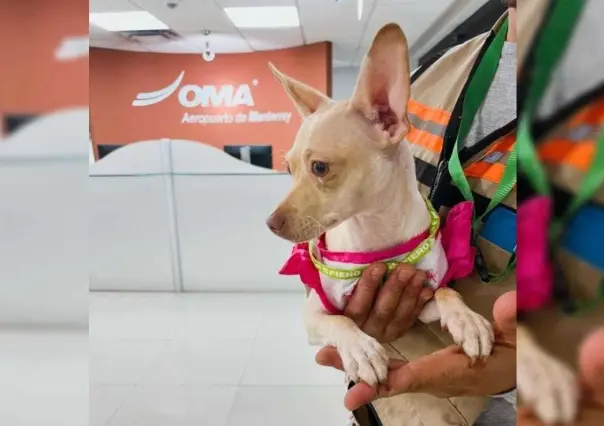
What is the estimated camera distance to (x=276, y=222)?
0.62 m

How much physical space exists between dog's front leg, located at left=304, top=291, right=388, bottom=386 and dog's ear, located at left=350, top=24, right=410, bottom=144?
0.20 m

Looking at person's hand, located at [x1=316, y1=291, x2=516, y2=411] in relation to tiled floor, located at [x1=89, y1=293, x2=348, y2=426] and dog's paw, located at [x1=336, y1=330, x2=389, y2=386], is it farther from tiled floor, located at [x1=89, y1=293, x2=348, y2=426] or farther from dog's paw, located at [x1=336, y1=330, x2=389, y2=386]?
tiled floor, located at [x1=89, y1=293, x2=348, y2=426]

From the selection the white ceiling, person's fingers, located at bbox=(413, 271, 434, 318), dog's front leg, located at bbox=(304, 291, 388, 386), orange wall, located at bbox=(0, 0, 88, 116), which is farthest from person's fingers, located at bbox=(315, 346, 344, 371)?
the white ceiling

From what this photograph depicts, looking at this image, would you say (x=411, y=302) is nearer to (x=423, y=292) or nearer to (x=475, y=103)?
(x=423, y=292)

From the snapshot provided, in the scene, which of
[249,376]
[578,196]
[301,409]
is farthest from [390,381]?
[249,376]

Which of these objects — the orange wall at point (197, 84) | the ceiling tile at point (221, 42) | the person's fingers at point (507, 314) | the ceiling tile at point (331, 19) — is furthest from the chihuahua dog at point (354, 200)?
the ceiling tile at point (221, 42)

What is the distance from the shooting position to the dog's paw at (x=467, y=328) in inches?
18.4

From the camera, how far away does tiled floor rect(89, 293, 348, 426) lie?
212cm

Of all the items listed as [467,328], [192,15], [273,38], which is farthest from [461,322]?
[273,38]

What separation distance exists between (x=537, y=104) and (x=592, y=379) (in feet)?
0.34

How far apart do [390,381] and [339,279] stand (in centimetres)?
15

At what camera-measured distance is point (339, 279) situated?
631 millimetres

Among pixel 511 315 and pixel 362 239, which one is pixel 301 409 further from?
pixel 511 315

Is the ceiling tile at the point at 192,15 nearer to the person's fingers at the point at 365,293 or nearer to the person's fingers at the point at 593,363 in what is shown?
the person's fingers at the point at 365,293
